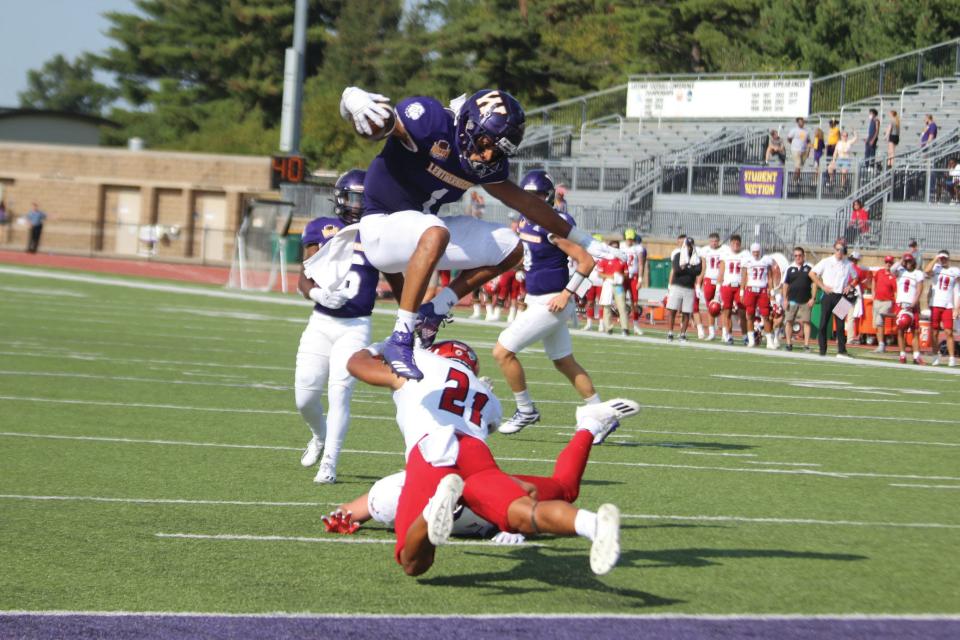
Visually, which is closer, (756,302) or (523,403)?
(523,403)

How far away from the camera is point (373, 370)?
6.33 metres

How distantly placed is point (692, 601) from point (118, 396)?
7935mm

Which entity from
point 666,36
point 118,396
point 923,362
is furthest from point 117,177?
point 118,396

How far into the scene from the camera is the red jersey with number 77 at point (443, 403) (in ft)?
19.4

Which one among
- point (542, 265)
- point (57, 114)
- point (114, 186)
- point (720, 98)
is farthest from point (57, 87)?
point (542, 265)

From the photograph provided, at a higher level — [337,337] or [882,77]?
[882,77]

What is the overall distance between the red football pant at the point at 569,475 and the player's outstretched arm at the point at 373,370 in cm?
75

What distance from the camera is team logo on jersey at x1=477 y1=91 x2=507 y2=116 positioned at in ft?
22.2

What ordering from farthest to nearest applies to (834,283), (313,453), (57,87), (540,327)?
(57,87) → (834,283) → (540,327) → (313,453)

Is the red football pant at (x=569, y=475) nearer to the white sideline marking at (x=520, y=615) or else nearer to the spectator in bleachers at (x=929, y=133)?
the white sideline marking at (x=520, y=615)

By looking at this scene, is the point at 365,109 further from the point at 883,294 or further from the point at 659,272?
the point at 659,272

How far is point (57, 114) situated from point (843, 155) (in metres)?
46.9

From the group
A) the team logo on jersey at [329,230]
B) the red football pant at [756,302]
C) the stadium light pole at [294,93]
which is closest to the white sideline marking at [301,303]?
the red football pant at [756,302]

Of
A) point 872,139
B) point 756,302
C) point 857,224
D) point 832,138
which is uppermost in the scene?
point 832,138
